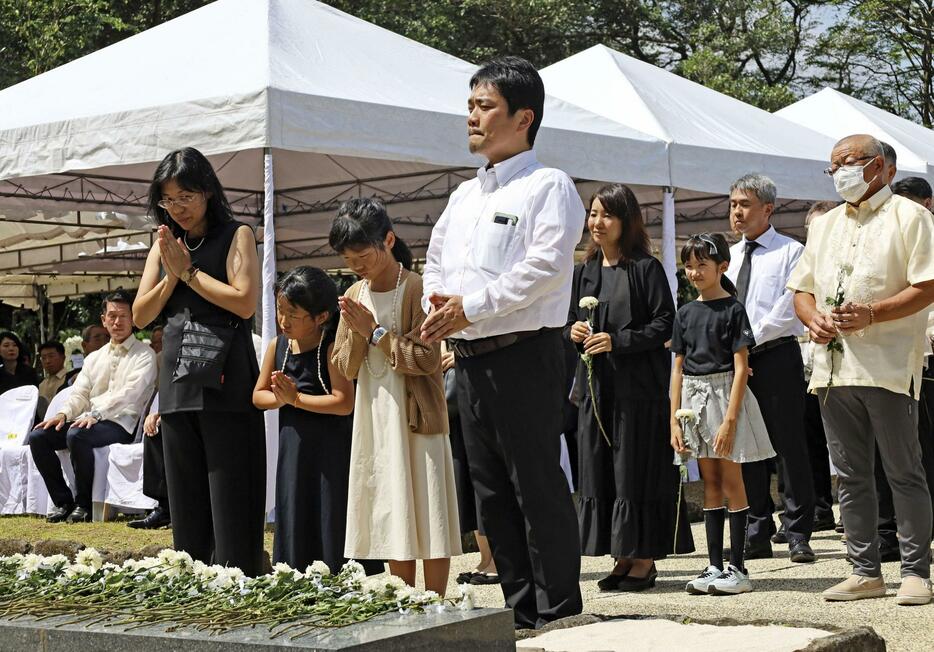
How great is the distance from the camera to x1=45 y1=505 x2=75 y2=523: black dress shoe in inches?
382

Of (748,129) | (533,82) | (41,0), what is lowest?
(533,82)

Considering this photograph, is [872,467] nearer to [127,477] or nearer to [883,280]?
[883,280]

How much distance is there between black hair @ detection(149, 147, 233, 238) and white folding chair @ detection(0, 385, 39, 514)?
231 inches

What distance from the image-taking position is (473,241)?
4332mm

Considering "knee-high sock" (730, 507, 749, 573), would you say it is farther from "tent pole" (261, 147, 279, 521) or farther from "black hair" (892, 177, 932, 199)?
"tent pole" (261, 147, 279, 521)

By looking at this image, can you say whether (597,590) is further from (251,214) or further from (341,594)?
(251,214)

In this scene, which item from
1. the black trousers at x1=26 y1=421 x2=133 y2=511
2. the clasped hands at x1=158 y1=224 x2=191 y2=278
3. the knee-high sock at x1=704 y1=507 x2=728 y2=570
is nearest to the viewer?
the clasped hands at x1=158 y1=224 x2=191 y2=278

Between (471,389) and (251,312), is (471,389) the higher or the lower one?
the lower one

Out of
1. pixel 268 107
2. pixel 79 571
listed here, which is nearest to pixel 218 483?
pixel 79 571

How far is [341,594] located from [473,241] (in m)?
1.41

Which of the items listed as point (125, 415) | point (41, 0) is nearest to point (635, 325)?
point (125, 415)

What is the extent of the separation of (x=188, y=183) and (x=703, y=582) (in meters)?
2.79

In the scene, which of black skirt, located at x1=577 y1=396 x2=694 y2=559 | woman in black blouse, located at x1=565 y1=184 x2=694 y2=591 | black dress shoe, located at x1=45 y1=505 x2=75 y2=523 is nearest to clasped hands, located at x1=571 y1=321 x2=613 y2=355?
woman in black blouse, located at x1=565 y1=184 x2=694 y2=591

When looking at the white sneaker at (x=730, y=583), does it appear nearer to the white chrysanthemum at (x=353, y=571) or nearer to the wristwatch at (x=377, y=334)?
the wristwatch at (x=377, y=334)
